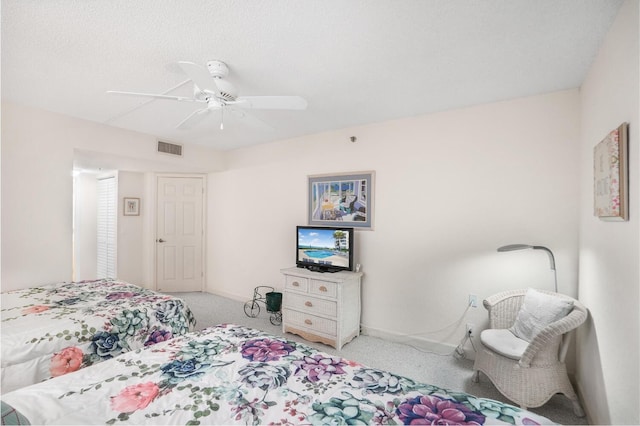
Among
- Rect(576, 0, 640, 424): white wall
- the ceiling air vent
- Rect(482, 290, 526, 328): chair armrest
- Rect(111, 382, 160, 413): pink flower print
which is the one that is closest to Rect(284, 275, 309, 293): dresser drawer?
Rect(482, 290, 526, 328): chair armrest

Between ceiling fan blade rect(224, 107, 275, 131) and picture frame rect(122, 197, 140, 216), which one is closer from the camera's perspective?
ceiling fan blade rect(224, 107, 275, 131)

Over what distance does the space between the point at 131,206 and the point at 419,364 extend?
5.09 metres

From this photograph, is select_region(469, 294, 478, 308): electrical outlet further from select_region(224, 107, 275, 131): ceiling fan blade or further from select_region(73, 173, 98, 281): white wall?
select_region(73, 173, 98, 281): white wall

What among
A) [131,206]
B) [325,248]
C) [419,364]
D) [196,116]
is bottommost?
[419,364]

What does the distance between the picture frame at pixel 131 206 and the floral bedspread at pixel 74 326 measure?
7.84 feet

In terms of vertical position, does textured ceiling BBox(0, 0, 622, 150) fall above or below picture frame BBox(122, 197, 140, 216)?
above

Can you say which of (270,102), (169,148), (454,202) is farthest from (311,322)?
(169,148)

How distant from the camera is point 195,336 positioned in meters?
1.75

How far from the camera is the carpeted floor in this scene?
2102 mm

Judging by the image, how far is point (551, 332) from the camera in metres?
1.85

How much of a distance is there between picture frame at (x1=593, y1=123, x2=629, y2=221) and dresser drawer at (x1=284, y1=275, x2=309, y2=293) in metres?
2.48

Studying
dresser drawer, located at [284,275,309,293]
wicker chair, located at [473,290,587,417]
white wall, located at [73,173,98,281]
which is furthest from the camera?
white wall, located at [73,173,98,281]

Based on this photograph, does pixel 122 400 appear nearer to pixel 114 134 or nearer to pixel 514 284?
pixel 514 284

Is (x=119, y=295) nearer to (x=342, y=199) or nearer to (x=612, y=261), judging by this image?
(x=342, y=199)
